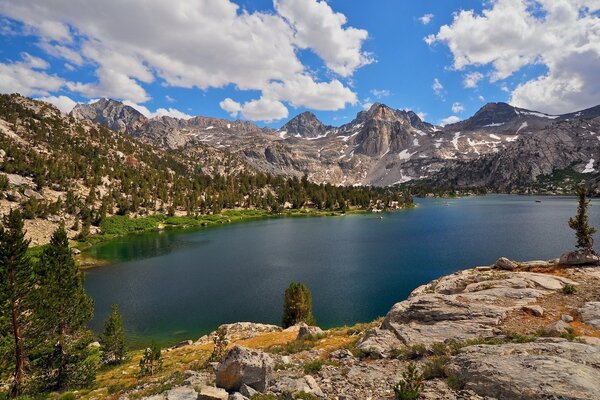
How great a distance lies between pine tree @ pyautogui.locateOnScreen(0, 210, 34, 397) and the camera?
2783cm

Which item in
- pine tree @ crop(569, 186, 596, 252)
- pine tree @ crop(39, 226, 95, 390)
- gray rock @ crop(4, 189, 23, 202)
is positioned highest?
→ gray rock @ crop(4, 189, 23, 202)

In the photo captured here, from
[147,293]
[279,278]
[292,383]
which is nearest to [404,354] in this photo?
[292,383]

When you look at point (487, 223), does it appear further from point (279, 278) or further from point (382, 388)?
point (382, 388)

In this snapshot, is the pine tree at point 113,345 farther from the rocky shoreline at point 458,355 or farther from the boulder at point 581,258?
the boulder at point 581,258

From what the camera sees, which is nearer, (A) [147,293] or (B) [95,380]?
(B) [95,380]

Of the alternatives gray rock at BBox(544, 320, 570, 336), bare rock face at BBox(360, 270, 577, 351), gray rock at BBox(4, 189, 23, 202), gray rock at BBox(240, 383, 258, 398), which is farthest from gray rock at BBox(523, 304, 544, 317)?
gray rock at BBox(4, 189, 23, 202)

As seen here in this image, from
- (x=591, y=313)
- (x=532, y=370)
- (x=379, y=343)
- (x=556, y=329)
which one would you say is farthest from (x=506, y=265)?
(x=532, y=370)

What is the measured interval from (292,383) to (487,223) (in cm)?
14967

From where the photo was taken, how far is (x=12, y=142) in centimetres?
17212

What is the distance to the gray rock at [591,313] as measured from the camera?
21672mm

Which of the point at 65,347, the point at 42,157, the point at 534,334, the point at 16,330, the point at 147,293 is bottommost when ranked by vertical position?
the point at 147,293

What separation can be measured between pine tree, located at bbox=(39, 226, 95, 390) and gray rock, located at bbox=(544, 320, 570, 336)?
36668 mm

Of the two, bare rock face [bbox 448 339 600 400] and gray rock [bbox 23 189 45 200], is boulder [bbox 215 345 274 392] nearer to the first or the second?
bare rock face [bbox 448 339 600 400]

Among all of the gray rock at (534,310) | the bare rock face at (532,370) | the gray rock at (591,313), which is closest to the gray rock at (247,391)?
the bare rock face at (532,370)
